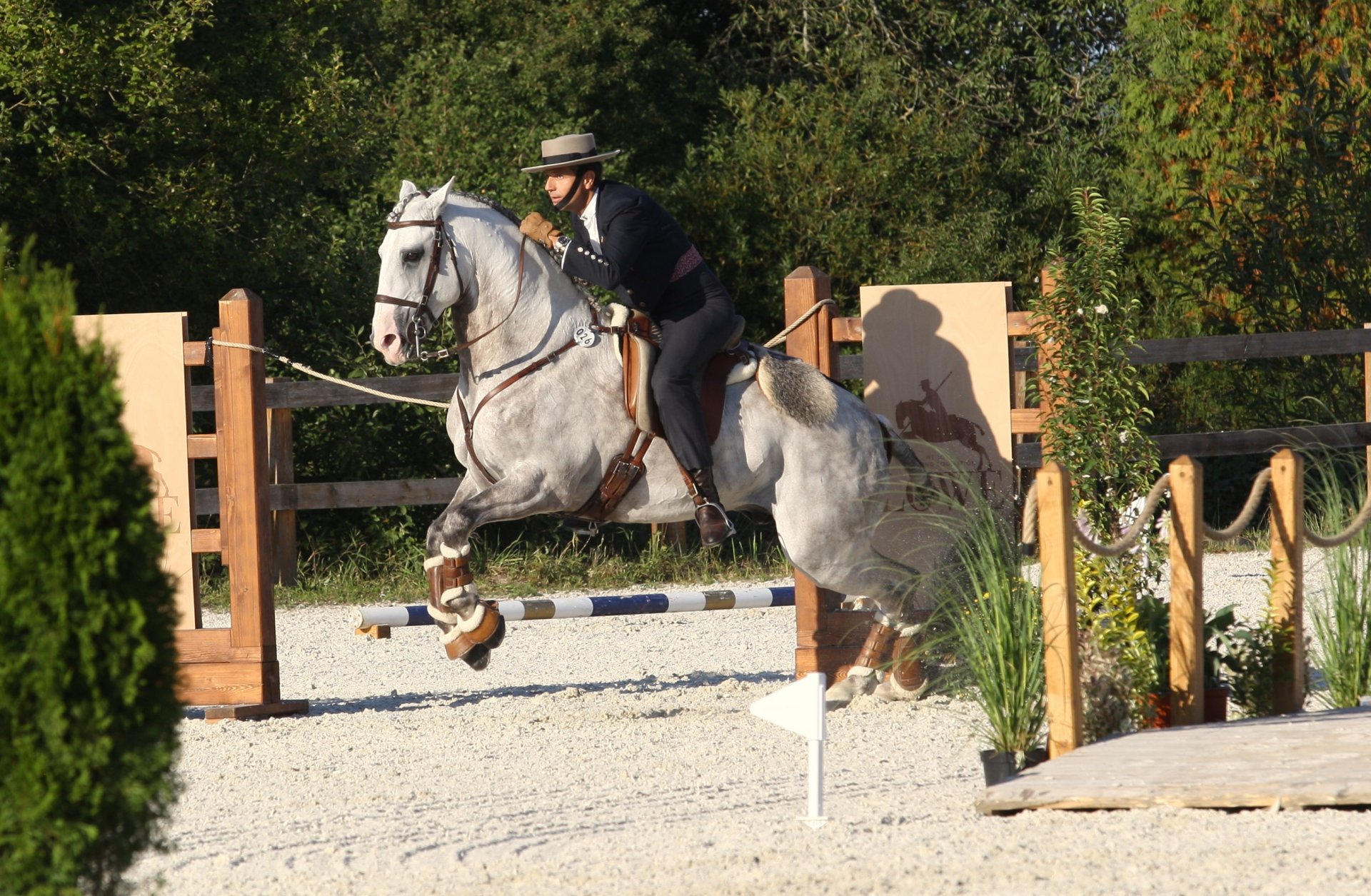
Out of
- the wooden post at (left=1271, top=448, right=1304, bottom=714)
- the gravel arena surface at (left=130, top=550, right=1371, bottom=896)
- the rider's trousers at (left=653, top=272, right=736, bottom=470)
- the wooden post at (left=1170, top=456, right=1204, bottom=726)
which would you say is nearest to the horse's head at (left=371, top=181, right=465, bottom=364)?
the rider's trousers at (left=653, top=272, right=736, bottom=470)

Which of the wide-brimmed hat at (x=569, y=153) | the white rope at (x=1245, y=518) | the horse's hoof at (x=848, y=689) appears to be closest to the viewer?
the white rope at (x=1245, y=518)

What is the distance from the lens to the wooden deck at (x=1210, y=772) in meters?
4.43

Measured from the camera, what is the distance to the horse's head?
6.24 metres

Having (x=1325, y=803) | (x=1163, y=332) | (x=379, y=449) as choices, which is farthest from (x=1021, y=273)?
(x=1325, y=803)

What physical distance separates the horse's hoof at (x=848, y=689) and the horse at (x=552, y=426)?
0.27 meters

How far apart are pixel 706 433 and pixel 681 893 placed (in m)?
2.86

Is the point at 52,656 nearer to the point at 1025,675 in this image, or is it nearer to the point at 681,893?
the point at 681,893

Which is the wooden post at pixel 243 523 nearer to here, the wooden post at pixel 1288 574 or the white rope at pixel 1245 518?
the white rope at pixel 1245 518

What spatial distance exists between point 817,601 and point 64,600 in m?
4.68

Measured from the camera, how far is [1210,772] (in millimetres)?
4582

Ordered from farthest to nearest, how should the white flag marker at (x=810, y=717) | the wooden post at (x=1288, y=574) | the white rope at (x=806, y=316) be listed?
the white rope at (x=806, y=316)
the wooden post at (x=1288, y=574)
the white flag marker at (x=810, y=717)

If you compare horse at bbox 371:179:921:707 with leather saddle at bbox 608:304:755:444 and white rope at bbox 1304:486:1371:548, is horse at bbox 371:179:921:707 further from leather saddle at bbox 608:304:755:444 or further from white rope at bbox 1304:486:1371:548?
white rope at bbox 1304:486:1371:548

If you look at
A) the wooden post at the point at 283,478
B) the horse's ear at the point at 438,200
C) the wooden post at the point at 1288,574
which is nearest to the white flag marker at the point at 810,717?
the wooden post at the point at 1288,574

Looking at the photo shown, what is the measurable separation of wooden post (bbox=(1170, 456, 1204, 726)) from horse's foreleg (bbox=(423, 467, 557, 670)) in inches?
96.4
